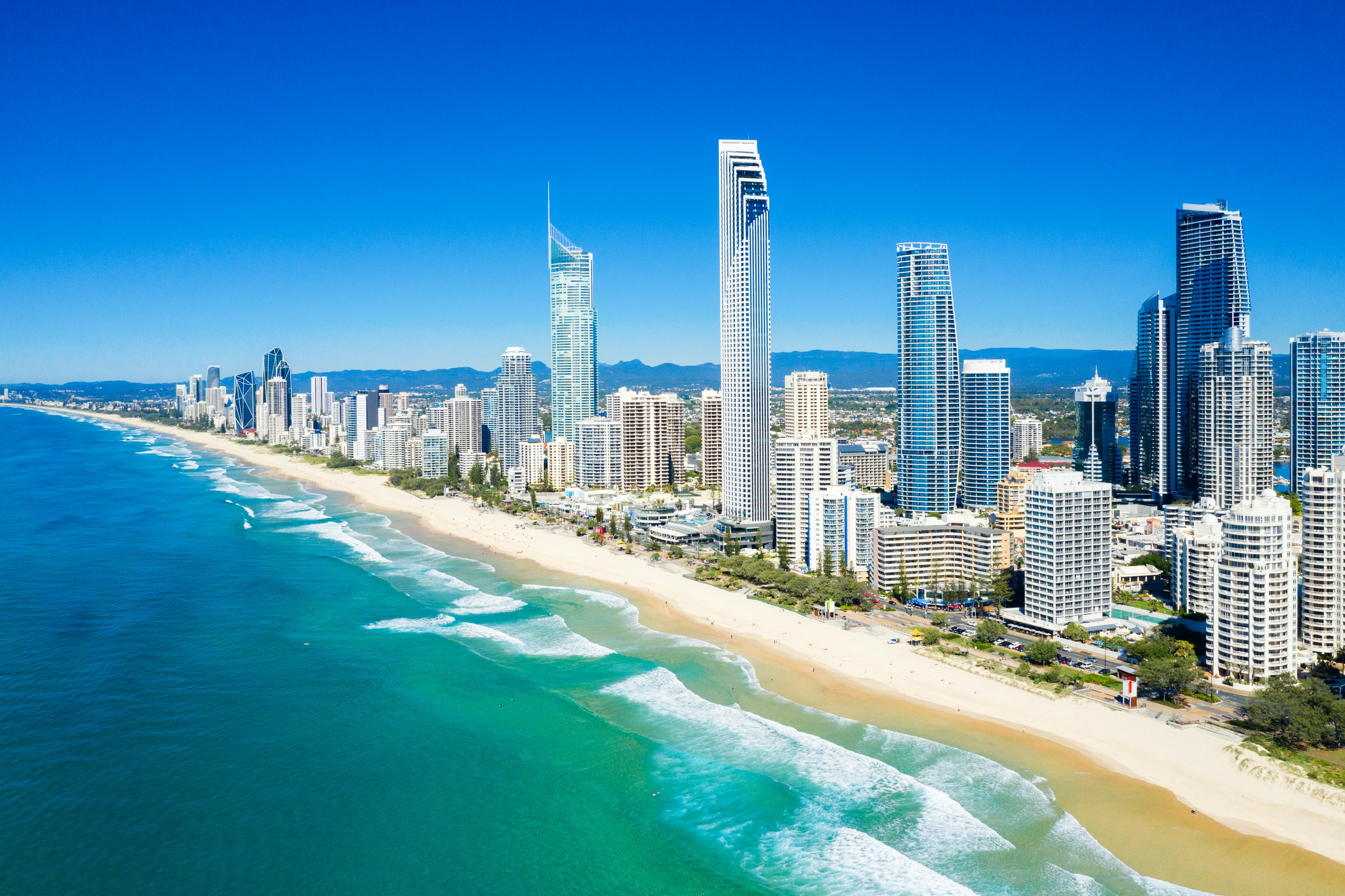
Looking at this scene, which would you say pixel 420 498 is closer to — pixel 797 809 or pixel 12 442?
pixel 797 809

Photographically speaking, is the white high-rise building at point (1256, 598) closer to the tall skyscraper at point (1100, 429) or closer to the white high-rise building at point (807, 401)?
the white high-rise building at point (807, 401)

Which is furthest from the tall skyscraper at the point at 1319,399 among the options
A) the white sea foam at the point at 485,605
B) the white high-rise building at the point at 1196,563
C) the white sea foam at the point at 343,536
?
the white sea foam at the point at 343,536

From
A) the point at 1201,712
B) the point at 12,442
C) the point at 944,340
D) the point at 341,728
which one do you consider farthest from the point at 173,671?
the point at 12,442

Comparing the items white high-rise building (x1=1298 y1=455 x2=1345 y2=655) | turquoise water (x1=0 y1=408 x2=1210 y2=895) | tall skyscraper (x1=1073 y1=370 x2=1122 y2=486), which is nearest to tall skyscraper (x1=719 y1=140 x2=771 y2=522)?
turquoise water (x1=0 y1=408 x2=1210 y2=895)

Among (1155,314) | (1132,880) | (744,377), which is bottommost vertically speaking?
(1132,880)

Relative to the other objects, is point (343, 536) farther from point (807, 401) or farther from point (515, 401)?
point (515, 401)

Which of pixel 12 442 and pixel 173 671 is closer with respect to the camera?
pixel 173 671
